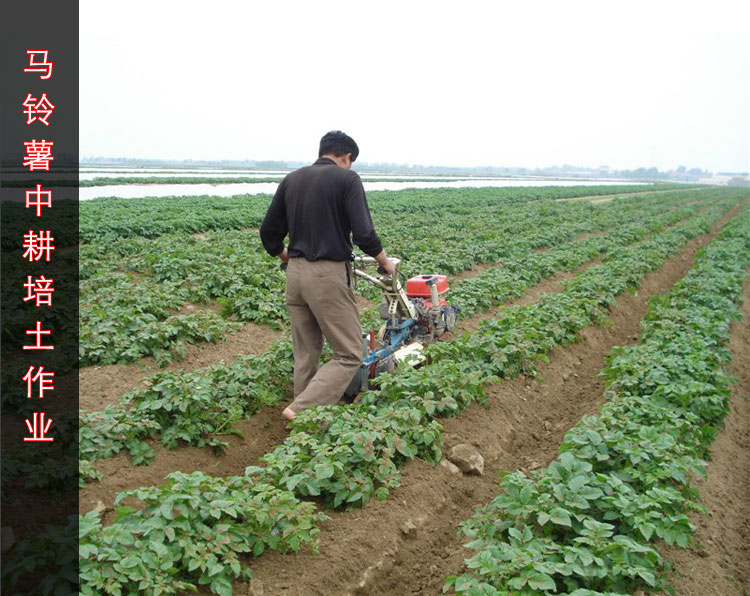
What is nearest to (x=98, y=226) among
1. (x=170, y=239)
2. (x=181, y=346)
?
(x=170, y=239)

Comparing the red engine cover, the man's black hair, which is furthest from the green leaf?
the red engine cover

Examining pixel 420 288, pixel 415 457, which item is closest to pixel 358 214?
A: pixel 415 457

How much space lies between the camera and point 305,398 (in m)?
4.80

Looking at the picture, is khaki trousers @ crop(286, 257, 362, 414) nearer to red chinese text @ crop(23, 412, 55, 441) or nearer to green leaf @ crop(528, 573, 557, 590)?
red chinese text @ crop(23, 412, 55, 441)

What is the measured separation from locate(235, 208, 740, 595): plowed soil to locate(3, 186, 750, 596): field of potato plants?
0.01 meters

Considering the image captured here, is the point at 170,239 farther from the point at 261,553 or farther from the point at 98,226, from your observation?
the point at 261,553

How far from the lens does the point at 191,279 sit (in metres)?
9.27

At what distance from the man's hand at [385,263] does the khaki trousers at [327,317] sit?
32 centimetres

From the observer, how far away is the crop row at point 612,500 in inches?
122

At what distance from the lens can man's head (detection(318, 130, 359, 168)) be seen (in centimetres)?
480

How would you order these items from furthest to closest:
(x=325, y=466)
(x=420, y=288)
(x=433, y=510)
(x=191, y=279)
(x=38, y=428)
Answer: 1. (x=191, y=279)
2. (x=420, y=288)
3. (x=38, y=428)
4. (x=433, y=510)
5. (x=325, y=466)

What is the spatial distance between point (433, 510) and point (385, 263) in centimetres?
206

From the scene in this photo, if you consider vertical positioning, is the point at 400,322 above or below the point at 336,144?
below

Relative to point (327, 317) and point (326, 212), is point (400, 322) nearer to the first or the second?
point (327, 317)
